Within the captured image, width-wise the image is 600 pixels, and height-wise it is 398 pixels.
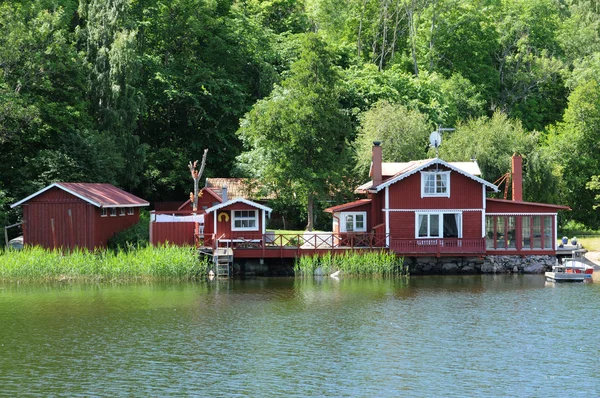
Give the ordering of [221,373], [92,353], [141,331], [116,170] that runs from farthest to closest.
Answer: [116,170], [141,331], [92,353], [221,373]

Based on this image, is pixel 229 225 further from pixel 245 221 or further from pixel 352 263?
pixel 352 263

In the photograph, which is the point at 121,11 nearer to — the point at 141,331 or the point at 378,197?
the point at 378,197

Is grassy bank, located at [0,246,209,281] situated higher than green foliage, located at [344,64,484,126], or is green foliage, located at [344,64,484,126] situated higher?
green foliage, located at [344,64,484,126]

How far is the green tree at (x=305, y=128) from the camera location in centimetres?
5156

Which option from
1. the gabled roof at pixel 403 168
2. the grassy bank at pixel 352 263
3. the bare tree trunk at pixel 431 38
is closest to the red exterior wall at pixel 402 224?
the grassy bank at pixel 352 263

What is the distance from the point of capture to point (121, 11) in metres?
57.6

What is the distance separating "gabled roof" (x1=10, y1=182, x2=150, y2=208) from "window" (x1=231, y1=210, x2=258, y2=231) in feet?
22.4

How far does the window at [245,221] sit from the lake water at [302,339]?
4.58 m

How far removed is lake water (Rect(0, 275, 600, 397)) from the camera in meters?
23.2

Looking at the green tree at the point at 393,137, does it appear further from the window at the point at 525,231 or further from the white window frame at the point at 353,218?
the window at the point at 525,231

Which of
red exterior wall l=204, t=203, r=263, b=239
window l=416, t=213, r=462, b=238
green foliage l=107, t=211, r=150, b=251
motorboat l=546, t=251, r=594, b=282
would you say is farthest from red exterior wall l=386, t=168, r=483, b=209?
green foliage l=107, t=211, r=150, b=251

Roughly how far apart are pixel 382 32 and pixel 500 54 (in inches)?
451

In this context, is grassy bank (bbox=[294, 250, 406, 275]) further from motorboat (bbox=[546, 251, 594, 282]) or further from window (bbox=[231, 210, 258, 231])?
motorboat (bbox=[546, 251, 594, 282])

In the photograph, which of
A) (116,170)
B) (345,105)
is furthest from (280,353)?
(345,105)
